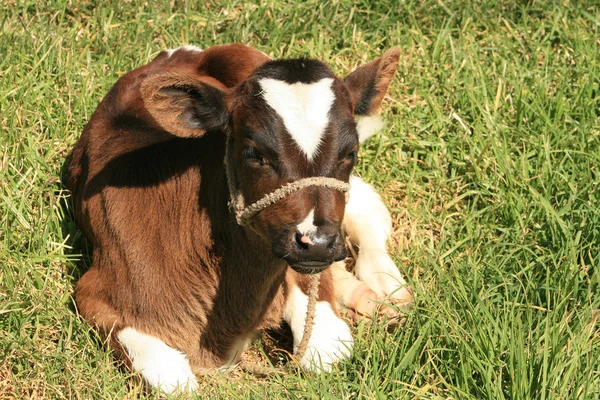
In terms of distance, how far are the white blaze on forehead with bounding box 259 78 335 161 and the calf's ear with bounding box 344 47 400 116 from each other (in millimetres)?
Result: 442

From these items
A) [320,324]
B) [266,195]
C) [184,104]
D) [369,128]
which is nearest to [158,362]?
[320,324]

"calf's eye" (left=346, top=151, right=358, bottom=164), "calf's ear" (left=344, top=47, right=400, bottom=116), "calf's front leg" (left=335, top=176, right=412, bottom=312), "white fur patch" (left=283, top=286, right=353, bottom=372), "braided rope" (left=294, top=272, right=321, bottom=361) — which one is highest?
"calf's ear" (left=344, top=47, right=400, bottom=116)

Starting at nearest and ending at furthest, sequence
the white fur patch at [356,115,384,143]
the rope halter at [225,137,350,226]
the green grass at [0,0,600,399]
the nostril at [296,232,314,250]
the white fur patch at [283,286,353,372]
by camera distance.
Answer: the nostril at [296,232,314,250] → the rope halter at [225,137,350,226] → the green grass at [0,0,600,399] → the white fur patch at [283,286,353,372] → the white fur patch at [356,115,384,143]

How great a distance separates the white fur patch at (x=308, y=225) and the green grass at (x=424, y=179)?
0.78 metres

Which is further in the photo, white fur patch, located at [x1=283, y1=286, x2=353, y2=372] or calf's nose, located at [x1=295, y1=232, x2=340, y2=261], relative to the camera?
white fur patch, located at [x1=283, y1=286, x2=353, y2=372]

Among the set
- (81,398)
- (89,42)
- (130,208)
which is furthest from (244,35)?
(81,398)

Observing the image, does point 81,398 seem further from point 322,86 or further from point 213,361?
point 322,86

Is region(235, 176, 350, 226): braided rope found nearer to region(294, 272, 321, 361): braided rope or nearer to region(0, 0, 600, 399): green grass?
region(294, 272, 321, 361): braided rope

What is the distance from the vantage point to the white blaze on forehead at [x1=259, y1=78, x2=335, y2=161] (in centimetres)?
477

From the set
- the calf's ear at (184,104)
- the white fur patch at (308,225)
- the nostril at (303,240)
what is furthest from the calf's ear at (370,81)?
the nostril at (303,240)

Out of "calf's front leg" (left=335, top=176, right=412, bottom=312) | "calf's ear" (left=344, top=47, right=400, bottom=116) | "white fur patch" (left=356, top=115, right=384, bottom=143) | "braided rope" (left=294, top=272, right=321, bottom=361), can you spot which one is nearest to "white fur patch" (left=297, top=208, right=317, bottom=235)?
"braided rope" (left=294, top=272, right=321, bottom=361)

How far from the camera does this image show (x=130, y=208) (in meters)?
Answer: 5.47

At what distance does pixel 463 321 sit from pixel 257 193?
48.5 inches

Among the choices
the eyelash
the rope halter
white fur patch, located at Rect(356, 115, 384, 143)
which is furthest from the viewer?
white fur patch, located at Rect(356, 115, 384, 143)
